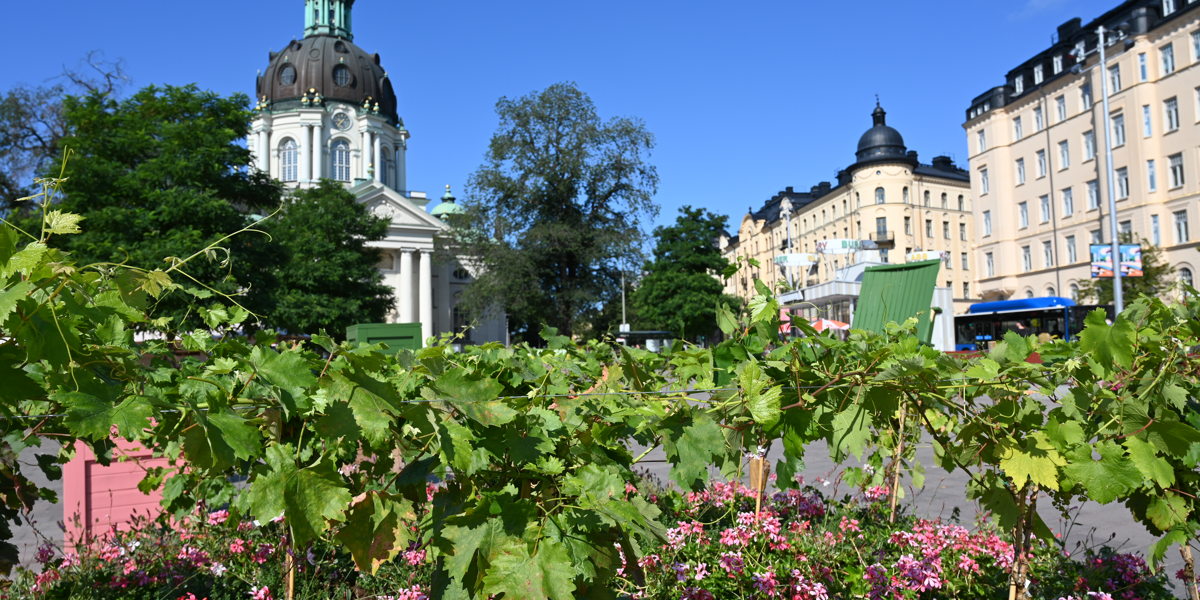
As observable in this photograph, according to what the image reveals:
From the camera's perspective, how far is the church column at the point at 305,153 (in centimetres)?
6341

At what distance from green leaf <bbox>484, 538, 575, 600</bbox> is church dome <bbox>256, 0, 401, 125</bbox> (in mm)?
70150

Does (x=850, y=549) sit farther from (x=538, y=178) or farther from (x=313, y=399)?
A: (x=538, y=178)

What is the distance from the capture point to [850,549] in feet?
12.7

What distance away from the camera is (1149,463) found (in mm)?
2068

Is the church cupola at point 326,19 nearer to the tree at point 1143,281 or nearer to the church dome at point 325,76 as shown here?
the church dome at point 325,76

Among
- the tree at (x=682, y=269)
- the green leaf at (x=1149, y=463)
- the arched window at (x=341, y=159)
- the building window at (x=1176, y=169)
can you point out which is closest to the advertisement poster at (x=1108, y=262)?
the building window at (x=1176, y=169)

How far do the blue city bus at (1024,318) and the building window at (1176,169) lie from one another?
35.3 ft

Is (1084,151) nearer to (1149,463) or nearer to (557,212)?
(557,212)

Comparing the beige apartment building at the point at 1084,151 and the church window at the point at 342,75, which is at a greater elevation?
the church window at the point at 342,75

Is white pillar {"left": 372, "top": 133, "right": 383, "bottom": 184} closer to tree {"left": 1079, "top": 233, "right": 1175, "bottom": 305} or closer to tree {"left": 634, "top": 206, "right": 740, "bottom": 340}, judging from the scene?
tree {"left": 634, "top": 206, "right": 740, "bottom": 340}

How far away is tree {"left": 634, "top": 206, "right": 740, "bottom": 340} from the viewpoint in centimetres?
5250

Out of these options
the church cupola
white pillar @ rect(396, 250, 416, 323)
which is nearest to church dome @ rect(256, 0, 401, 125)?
the church cupola

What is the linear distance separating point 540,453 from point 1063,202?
50.1 meters

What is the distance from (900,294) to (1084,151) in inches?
1780
